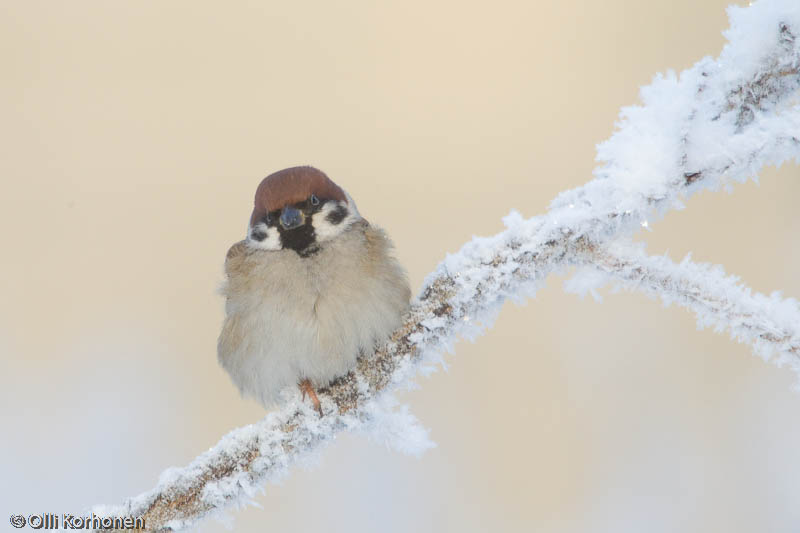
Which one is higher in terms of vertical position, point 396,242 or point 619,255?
point 396,242

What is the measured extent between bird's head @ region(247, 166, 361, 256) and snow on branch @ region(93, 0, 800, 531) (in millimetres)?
583

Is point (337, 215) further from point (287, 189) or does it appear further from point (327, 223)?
point (287, 189)

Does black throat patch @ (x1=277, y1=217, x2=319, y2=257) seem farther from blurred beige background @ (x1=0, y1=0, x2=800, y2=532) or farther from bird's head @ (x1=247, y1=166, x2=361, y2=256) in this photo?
blurred beige background @ (x1=0, y1=0, x2=800, y2=532)

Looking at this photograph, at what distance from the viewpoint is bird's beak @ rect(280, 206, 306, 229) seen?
199cm

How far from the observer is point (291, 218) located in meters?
1.99

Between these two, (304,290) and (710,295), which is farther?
(304,290)

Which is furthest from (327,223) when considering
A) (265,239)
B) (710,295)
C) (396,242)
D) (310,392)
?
(396,242)

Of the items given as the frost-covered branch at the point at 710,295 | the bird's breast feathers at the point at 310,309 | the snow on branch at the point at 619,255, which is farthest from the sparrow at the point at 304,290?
the frost-covered branch at the point at 710,295

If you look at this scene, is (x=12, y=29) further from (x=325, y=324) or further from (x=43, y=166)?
(x=325, y=324)

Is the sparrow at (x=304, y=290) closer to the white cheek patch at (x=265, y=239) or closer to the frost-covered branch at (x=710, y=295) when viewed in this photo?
the white cheek patch at (x=265, y=239)

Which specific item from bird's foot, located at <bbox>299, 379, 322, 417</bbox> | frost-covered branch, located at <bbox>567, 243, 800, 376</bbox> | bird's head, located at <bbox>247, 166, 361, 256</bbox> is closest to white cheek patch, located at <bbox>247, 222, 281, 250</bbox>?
bird's head, located at <bbox>247, 166, 361, 256</bbox>

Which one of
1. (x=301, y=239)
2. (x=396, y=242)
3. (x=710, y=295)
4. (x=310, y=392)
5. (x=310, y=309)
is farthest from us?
(x=396, y=242)

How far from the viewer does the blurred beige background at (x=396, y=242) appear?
326 cm

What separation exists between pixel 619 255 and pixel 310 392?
29.4 inches
